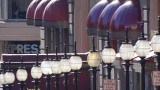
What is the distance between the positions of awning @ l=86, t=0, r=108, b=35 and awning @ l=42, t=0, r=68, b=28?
6.75 meters

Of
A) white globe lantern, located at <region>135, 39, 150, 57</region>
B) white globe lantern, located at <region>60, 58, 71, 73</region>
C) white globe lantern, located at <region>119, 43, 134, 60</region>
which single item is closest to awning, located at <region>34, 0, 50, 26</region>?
Answer: white globe lantern, located at <region>60, 58, 71, 73</region>

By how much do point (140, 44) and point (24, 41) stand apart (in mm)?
42838

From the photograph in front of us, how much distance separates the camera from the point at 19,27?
57.8 meters

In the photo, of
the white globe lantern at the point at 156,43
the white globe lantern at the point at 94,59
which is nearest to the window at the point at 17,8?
the white globe lantern at the point at 94,59

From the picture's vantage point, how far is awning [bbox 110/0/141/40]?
2591 centimetres

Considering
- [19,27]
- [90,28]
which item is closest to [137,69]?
[90,28]

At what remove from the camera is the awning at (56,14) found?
3772cm

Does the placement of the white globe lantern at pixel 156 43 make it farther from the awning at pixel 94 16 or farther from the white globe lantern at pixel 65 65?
the awning at pixel 94 16

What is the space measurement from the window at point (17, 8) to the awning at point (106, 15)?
101 feet

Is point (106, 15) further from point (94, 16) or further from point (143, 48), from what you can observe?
point (143, 48)

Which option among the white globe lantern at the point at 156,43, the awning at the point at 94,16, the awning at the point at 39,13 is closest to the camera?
the white globe lantern at the point at 156,43

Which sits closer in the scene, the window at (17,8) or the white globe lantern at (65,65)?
the white globe lantern at (65,65)

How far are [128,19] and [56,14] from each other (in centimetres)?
1236

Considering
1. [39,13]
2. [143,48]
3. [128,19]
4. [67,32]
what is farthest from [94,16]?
[143,48]
